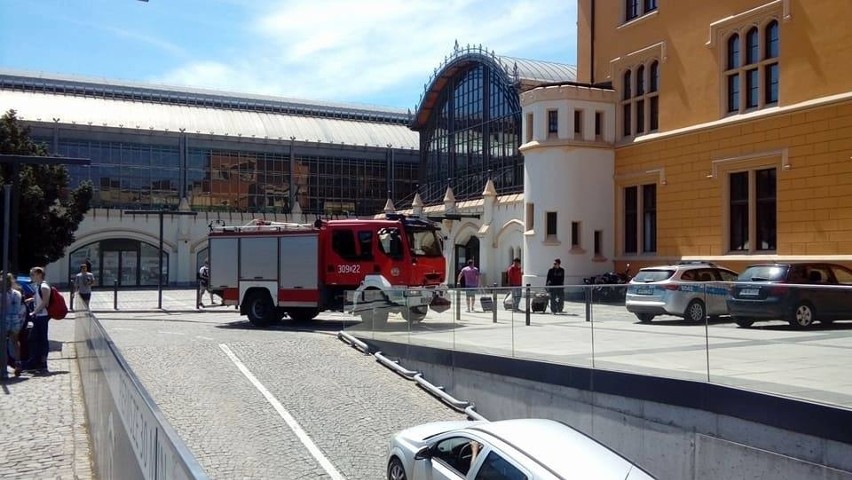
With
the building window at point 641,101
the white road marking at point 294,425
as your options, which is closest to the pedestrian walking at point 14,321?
the white road marking at point 294,425

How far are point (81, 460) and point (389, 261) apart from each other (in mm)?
14059

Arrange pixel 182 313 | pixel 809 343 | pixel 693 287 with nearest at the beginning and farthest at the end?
1. pixel 809 343
2. pixel 693 287
3. pixel 182 313

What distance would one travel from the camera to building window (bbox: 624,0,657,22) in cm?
3069

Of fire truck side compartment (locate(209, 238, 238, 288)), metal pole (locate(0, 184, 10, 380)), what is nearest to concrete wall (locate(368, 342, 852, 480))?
metal pole (locate(0, 184, 10, 380))

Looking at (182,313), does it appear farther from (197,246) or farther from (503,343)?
(197,246)

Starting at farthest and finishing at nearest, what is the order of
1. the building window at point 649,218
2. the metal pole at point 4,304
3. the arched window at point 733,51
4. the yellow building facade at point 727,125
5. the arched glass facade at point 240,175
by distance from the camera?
the arched glass facade at point 240,175
the building window at point 649,218
the arched window at point 733,51
the yellow building facade at point 727,125
the metal pole at point 4,304

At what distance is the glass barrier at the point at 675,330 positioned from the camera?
28.7 feet

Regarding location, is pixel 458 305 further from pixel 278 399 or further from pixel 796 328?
pixel 796 328

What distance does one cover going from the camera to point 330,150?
61.6 metres

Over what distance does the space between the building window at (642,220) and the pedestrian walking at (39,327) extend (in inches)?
886

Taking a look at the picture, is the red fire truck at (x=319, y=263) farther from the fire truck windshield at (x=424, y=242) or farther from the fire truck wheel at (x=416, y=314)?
the fire truck wheel at (x=416, y=314)

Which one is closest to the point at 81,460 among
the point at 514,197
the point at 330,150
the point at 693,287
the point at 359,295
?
the point at 693,287

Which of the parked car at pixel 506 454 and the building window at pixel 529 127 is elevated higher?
the building window at pixel 529 127

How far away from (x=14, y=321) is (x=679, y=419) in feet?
38.6
